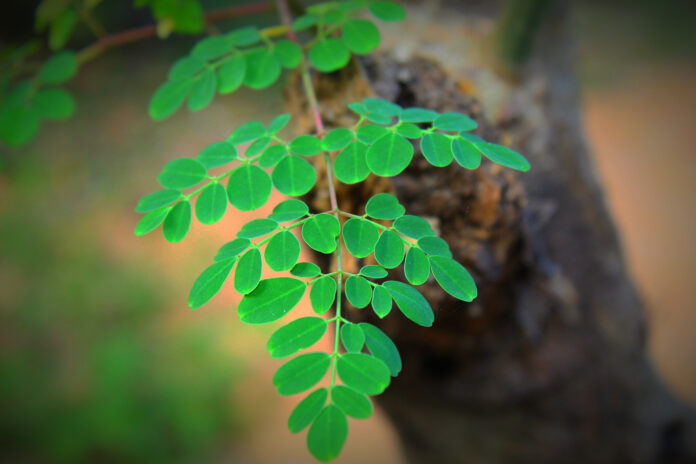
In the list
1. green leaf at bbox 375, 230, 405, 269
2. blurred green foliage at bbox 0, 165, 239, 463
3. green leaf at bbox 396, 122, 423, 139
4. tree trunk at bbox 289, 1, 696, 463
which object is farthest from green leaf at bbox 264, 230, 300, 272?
blurred green foliage at bbox 0, 165, 239, 463

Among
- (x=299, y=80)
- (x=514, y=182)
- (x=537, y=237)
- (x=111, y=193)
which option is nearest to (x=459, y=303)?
(x=514, y=182)

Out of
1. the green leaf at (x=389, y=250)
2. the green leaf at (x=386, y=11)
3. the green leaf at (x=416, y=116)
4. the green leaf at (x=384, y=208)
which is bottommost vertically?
the green leaf at (x=389, y=250)

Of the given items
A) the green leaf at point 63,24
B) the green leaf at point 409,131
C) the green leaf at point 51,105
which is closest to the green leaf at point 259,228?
the green leaf at point 409,131

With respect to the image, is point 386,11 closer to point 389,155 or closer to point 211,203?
point 389,155

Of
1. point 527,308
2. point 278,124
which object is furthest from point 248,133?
point 527,308

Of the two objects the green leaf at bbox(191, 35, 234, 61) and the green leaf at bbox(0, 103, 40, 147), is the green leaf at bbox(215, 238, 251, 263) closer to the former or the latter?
the green leaf at bbox(191, 35, 234, 61)

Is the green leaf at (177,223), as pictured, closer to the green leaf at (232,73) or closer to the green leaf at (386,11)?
the green leaf at (232,73)
